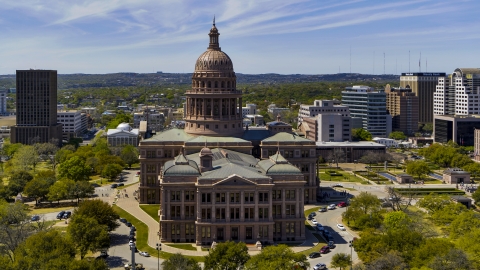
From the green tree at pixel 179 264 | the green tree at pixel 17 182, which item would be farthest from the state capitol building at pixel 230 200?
A: the green tree at pixel 17 182

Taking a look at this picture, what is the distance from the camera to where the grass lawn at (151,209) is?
11994cm

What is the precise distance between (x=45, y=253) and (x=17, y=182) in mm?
67997

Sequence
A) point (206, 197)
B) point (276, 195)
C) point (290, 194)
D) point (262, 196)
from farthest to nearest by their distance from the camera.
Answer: point (290, 194)
point (276, 195)
point (262, 196)
point (206, 197)

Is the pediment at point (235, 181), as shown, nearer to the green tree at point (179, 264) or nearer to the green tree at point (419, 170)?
the green tree at point (179, 264)

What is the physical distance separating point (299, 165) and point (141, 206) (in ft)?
124

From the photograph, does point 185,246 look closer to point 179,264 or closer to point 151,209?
point 179,264

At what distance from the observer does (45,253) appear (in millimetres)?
75812

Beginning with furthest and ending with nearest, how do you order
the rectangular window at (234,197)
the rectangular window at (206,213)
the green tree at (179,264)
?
the rectangular window at (234,197)
the rectangular window at (206,213)
the green tree at (179,264)

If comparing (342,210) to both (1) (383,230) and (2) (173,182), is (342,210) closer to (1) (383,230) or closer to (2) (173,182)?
(1) (383,230)

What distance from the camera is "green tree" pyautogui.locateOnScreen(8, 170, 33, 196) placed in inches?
5333

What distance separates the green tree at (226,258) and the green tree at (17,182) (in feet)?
250

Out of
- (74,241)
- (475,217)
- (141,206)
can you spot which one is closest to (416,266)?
(475,217)

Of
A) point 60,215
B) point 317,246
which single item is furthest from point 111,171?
point 317,246

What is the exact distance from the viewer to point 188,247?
97.9 metres
